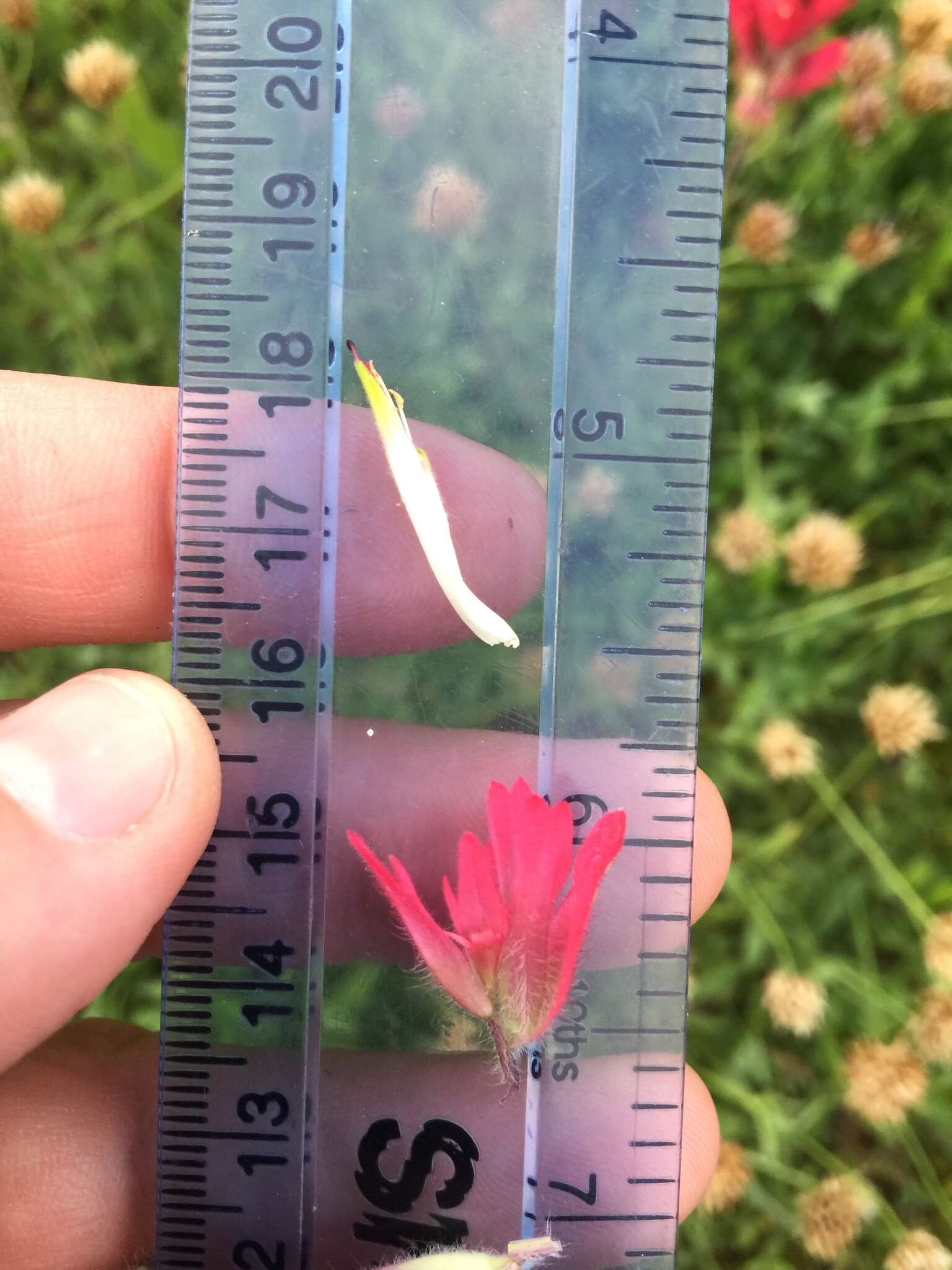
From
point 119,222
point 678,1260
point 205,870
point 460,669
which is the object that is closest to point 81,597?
point 205,870

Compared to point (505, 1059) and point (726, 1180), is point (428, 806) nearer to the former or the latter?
point (505, 1059)

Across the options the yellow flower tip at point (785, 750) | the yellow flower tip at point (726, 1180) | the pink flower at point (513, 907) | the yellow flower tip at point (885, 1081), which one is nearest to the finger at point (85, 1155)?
the yellow flower tip at point (726, 1180)

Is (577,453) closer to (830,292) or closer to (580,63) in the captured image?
(580,63)

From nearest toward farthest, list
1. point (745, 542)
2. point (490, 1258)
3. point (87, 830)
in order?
point (87, 830) → point (490, 1258) → point (745, 542)

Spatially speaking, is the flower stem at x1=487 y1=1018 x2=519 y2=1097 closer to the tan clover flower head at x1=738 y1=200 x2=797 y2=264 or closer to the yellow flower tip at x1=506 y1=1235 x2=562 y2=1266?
the yellow flower tip at x1=506 y1=1235 x2=562 y2=1266

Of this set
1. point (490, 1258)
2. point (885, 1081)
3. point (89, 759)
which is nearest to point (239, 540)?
point (89, 759)

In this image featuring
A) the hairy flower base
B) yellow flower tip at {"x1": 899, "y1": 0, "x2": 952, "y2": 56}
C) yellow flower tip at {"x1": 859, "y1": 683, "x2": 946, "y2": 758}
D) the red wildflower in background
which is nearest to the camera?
the hairy flower base

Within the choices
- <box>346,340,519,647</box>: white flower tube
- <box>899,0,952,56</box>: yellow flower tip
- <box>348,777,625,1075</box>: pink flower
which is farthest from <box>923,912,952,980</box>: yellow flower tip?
<box>899,0,952,56</box>: yellow flower tip
